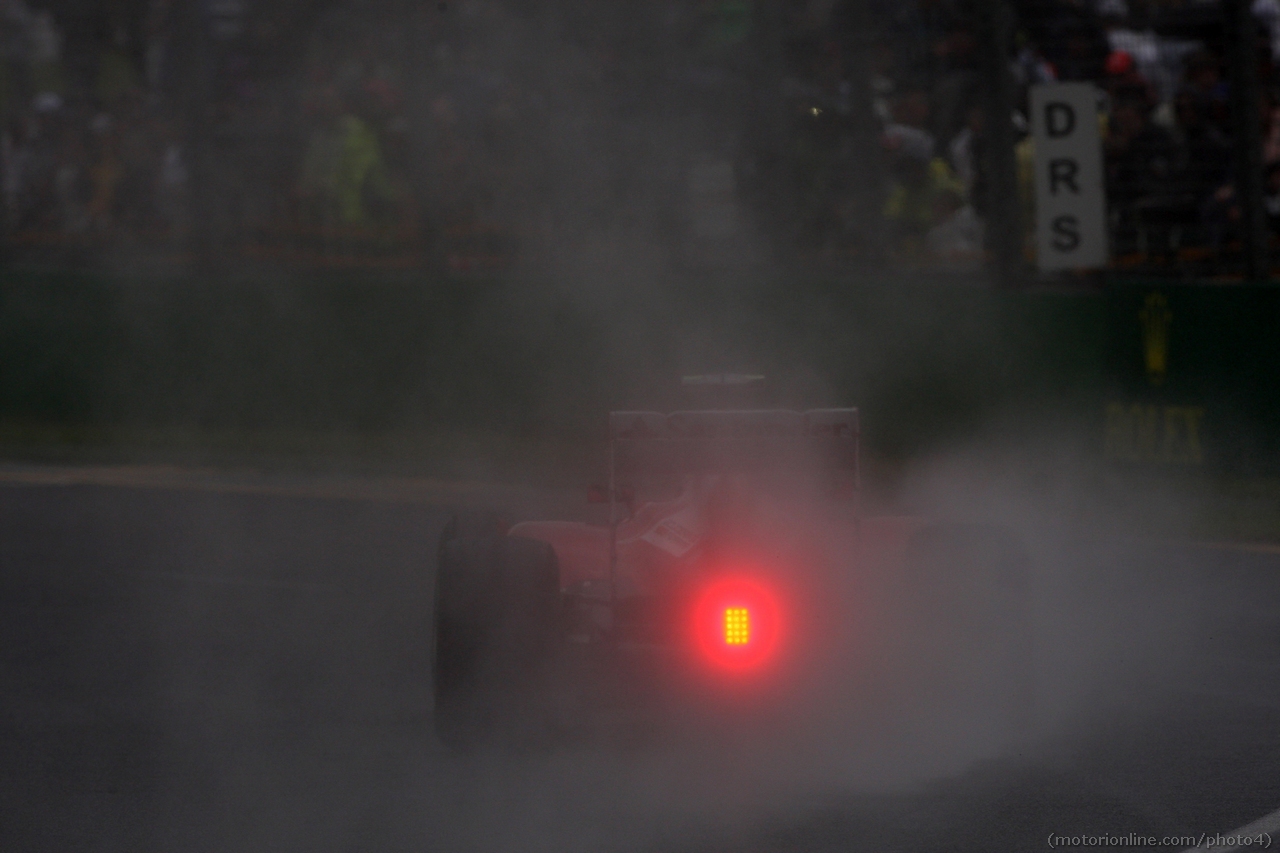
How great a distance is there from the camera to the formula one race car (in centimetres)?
624

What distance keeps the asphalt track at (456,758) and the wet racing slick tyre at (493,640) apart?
14cm

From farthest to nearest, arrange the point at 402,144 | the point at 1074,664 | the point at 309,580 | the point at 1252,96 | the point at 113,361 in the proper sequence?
the point at 113,361 → the point at 1252,96 → the point at 402,144 → the point at 309,580 → the point at 1074,664

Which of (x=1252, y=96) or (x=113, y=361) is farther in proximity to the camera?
(x=113, y=361)

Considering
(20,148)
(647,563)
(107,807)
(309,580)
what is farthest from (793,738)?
(20,148)

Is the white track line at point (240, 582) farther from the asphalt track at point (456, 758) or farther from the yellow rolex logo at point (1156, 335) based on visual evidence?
the yellow rolex logo at point (1156, 335)

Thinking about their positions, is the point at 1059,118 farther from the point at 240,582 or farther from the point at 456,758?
the point at 456,758

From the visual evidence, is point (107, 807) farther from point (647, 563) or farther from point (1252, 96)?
point (1252, 96)

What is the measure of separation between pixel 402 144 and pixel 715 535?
5.59 meters

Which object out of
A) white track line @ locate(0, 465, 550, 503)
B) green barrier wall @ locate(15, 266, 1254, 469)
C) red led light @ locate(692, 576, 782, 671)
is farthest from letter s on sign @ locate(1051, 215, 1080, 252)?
red led light @ locate(692, 576, 782, 671)

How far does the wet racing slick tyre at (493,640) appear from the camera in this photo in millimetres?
6340

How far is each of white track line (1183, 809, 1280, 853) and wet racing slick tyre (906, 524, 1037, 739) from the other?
1.09m

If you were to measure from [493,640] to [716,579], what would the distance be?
77 centimetres

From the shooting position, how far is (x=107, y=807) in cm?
613

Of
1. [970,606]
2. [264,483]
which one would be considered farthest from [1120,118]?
[970,606]
